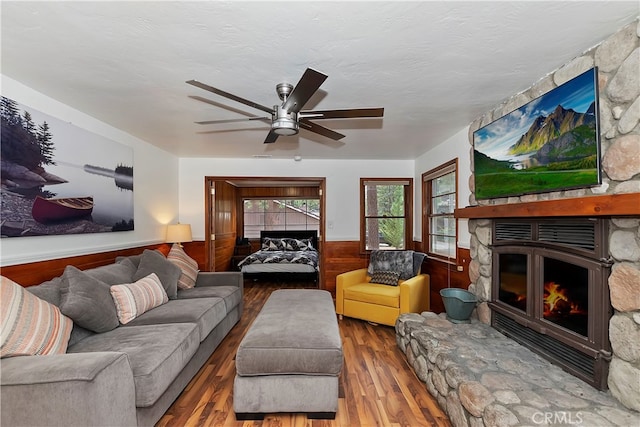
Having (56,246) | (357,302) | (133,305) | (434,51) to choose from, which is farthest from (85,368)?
(357,302)

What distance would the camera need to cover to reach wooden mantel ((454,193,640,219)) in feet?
4.52

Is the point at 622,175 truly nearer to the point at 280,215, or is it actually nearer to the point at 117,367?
the point at 117,367

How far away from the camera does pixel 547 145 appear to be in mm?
2023

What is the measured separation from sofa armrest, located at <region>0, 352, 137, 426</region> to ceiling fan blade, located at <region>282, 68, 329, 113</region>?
1830 millimetres

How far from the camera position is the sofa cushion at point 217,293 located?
3264mm

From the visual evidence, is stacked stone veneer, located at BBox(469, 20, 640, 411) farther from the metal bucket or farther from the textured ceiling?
the metal bucket

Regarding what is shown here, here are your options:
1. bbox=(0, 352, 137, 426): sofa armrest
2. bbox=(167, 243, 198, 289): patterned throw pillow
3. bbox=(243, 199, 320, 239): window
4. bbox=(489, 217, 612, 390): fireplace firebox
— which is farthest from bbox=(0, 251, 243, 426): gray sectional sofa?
bbox=(243, 199, 320, 239): window

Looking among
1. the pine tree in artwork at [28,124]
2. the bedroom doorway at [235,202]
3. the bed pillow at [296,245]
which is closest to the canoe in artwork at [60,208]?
the pine tree in artwork at [28,124]

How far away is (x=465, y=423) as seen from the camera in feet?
5.83

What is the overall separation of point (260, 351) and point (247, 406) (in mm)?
387

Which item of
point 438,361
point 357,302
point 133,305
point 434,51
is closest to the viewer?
point 434,51

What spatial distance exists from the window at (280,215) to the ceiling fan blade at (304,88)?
629 cm

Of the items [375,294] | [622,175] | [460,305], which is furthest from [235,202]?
[622,175]

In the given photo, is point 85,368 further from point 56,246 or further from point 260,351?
point 56,246
